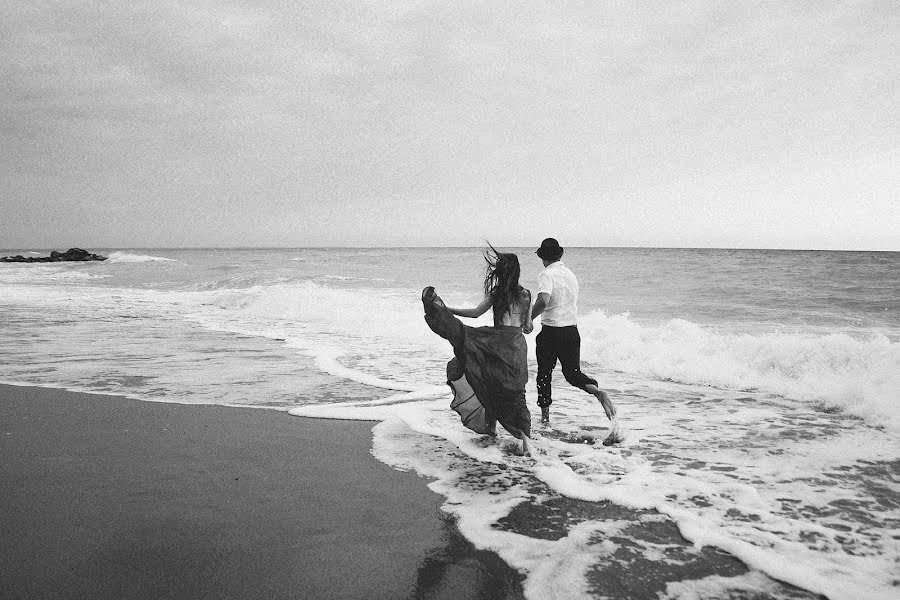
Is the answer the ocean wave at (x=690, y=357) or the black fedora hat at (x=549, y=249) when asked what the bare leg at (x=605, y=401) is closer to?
the black fedora hat at (x=549, y=249)

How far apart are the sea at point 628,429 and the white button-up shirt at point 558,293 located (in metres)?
1.19

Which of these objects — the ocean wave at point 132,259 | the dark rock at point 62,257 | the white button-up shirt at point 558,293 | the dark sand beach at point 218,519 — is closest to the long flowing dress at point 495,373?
the white button-up shirt at point 558,293

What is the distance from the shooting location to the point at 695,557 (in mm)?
3240

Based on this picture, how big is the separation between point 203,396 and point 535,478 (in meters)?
4.38

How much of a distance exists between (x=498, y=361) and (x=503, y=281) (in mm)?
747

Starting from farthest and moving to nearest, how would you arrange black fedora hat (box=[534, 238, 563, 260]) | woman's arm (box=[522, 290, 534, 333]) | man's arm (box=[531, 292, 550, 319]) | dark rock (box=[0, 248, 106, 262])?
dark rock (box=[0, 248, 106, 262]) < black fedora hat (box=[534, 238, 563, 260]) < man's arm (box=[531, 292, 550, 319]) < woman's arm (box=[522, 290, 534, 333])

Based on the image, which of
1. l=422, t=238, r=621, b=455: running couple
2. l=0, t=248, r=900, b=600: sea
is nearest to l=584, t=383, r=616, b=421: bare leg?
l=0, t=248, r=900, b=600: sea

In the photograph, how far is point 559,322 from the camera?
5797 mm

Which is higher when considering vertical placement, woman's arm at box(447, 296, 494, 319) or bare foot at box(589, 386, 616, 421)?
woman's arm at box(447, 296, 494, 319)

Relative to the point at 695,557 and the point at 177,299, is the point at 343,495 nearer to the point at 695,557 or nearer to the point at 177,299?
the point at 695,557

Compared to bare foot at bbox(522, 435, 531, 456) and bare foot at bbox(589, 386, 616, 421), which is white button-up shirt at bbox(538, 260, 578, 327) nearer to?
bare foot at bbox(589, 386, 616, 421)

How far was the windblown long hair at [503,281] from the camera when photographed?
16.7ft

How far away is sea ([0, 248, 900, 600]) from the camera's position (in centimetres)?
322

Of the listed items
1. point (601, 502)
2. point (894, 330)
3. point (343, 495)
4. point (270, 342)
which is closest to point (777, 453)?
point (601, 502)
